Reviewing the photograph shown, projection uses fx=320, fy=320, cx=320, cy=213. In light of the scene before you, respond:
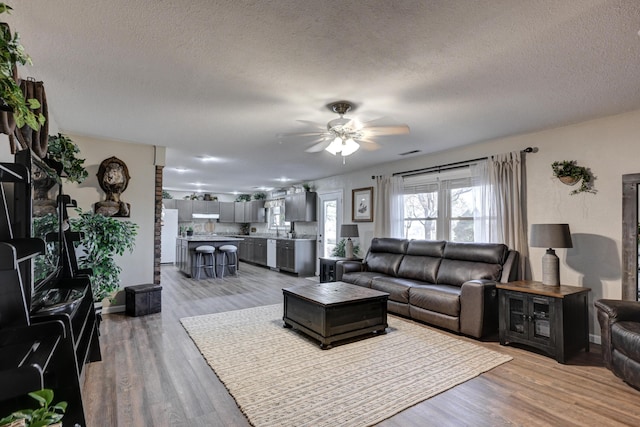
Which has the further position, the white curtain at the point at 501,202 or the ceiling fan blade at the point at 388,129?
the white curtain at the point at 501,202

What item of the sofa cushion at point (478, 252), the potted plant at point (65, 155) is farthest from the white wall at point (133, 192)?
the sofa cushion at point (478, 252)

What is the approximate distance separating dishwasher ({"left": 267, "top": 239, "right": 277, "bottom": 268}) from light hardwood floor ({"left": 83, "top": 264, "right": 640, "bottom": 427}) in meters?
5.05

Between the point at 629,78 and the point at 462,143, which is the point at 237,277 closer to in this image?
the point at 462,143

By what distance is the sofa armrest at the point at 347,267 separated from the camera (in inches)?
212

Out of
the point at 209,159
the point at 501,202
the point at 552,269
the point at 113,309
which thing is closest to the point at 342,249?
the point at 209,159

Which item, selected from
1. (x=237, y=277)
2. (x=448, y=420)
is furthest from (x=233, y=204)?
(x=448, y=420)

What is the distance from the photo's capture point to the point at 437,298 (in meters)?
3.92

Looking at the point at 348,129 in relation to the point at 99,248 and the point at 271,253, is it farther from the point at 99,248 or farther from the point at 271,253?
the point at 271,253

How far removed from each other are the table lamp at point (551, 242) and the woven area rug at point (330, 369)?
108 cm

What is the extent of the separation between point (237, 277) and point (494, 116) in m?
6.21

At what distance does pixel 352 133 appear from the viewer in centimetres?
319

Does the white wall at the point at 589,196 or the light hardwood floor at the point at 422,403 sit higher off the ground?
the white wall at the point at 589,196

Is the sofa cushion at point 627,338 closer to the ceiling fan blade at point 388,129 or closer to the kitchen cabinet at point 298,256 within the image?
the ceiling fan blade at point 388,129

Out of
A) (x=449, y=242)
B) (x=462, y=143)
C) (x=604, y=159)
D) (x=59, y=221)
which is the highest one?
(x=462, y=143)
